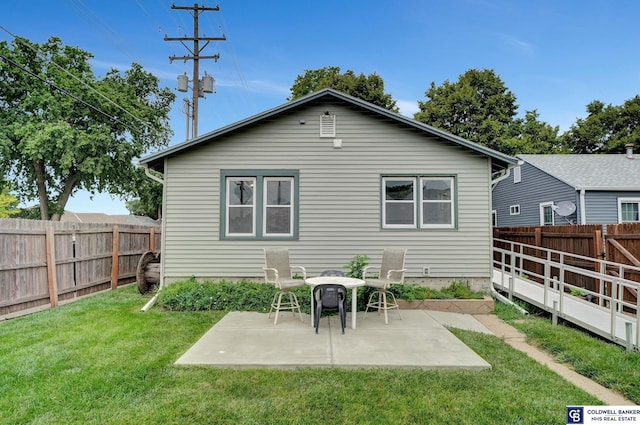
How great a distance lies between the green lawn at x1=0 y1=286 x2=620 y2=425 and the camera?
275 cm

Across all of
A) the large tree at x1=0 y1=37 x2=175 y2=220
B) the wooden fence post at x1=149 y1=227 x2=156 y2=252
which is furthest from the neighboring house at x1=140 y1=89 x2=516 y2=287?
the large tree at x1=0 y1=37 x2=175 y2=220

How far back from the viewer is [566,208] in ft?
38.3

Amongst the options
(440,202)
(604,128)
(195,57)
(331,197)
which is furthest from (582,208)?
(604,128)

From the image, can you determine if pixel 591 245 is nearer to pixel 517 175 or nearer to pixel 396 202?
pixel 396 202

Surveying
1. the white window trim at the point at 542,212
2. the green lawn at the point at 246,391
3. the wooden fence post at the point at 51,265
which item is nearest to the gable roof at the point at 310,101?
the wooden fence post at the point at 51,265

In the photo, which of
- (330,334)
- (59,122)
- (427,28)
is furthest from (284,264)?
(59,122)

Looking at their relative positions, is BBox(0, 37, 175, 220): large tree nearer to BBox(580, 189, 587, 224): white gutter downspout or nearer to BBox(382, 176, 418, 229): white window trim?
BBox(382, 176, 418, 229): white window trim

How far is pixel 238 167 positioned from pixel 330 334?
12.7 ft

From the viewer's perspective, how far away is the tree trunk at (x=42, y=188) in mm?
17312

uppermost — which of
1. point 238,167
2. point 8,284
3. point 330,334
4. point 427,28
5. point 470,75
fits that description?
point 470,75

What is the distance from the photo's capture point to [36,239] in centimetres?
645

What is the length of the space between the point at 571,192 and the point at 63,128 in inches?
791

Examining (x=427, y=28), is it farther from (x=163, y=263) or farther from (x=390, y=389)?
(x=390, y=389)

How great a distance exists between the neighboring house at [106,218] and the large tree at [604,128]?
32.8 metres
